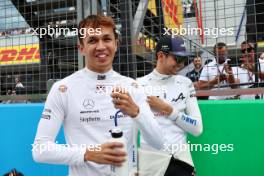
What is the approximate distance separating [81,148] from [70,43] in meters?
2.69

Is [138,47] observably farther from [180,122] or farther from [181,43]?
[180,122]

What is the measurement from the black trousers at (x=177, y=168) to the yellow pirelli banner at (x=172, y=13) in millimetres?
1764

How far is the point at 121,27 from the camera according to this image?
3881mm

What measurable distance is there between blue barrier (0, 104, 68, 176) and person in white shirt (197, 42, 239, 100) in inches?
70.6

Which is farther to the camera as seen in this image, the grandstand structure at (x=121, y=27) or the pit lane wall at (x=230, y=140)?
the grandstand structure at (x=121, y=27)

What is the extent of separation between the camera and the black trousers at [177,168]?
2607mm

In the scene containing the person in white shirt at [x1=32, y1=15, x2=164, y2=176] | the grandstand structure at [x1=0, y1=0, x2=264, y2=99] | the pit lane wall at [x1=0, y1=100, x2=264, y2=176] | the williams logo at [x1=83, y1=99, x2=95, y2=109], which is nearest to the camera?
the person in white shirt at [x1=32, y1=15, x2=164, y2=176]

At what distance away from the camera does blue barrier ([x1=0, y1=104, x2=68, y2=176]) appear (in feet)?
13.0

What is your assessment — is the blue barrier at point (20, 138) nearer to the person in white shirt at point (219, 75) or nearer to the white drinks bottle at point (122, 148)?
the person in white shirt at point (219, 75)

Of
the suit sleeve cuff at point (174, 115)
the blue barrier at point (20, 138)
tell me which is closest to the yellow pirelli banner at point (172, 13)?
the suit sleeve cuff at point (174, 115)

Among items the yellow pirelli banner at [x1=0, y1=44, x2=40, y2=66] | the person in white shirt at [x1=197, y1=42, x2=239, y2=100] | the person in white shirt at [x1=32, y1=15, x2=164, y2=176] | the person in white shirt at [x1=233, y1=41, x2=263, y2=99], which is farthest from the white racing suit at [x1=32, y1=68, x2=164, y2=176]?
the yellow pirelli banner at [x1=0, y1=44, x2=40, y2=66]

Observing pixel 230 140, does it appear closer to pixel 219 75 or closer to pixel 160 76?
pixel 219 75

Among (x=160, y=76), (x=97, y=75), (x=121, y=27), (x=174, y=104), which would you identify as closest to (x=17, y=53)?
(x=121, y=27)

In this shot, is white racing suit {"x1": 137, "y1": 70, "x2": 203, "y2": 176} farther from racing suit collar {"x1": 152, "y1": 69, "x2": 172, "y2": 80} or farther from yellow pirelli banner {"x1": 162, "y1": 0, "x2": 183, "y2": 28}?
yellow pirelli banner {"x1": 162, "y1": 0, "x2": 183, "y2": 28}
